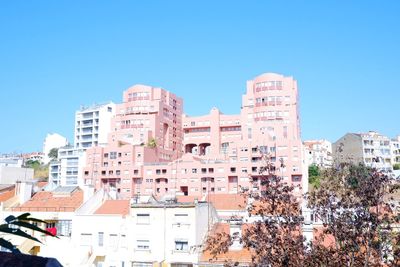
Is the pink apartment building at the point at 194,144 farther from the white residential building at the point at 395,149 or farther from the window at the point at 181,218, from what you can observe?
the window at the point at 181,218

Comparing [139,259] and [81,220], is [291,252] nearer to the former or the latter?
[139,259]

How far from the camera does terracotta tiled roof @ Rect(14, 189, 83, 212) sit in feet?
140

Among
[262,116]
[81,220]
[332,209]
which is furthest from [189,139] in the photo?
[332,209]

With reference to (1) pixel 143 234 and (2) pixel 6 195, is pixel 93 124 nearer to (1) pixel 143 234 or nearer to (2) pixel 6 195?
(2) pixel 6 195

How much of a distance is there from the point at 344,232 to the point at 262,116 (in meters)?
93.0

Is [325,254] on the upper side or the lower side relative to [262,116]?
lower

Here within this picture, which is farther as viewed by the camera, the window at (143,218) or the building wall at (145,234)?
the window at (143,218)

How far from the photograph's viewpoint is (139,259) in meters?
36.3

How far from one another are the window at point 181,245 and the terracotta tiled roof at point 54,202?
40.3 ft

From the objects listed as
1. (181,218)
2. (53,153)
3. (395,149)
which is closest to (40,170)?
(53,153)

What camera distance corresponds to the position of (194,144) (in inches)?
4776

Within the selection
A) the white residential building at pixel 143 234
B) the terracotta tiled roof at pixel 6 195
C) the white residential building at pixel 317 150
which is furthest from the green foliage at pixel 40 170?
the white residential building at pixel 143 234

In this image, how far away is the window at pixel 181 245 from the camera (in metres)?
35.4

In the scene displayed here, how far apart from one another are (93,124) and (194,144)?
3897 cm
